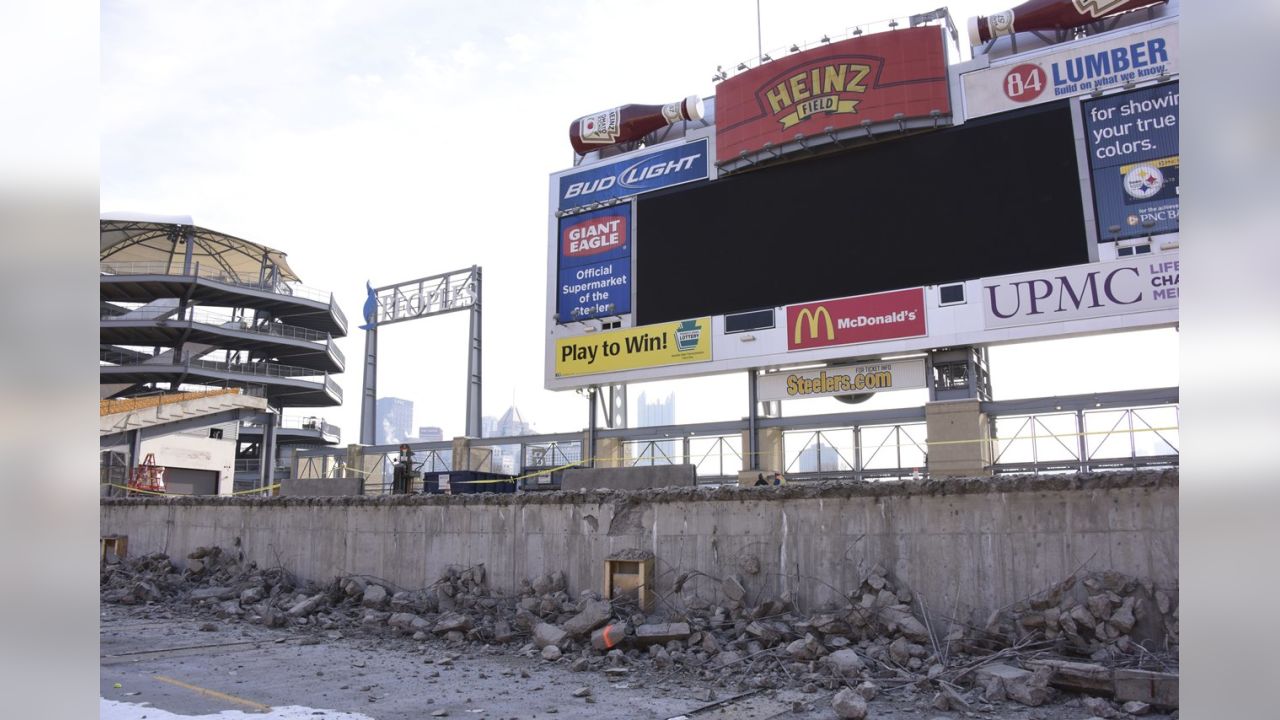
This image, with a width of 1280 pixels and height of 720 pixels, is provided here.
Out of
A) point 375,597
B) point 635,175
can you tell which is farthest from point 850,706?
point 635,175

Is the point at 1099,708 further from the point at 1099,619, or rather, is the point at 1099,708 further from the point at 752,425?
the point at 752,425

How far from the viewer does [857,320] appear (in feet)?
74.4

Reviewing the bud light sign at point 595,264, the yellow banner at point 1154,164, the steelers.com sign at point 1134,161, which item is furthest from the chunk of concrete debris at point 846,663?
the bud light sign at point 595,264

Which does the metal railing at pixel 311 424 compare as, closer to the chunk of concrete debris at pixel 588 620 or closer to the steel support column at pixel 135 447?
the steel support column at pixel 135 447

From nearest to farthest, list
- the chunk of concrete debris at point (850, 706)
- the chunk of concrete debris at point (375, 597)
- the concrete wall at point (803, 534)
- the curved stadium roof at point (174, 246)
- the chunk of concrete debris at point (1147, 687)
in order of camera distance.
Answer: the chunk of concrete debris at point (850, 706)
the chunk of concrete debris at point (1147, 687)
the concrete wall at point (803, 534)
the chunk of concrete debris at point (375, 597)
the curved stadium roof at point (174, 246)

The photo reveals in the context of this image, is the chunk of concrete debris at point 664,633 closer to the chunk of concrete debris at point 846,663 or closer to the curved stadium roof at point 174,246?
the chunk of concrete debris at point 846,663

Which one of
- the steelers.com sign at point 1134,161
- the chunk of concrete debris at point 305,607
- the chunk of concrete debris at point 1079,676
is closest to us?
the chunk of concrete debris at point 1079,676

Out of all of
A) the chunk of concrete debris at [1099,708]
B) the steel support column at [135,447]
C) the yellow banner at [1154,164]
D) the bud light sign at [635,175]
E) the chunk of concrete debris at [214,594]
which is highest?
the bud light sign at [635,175]

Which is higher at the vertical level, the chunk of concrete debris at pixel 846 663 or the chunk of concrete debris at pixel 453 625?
the chunk of concrete debris at pixel 846 663

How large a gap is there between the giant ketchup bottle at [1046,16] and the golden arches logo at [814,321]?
335 inches

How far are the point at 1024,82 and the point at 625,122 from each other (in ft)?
40.4

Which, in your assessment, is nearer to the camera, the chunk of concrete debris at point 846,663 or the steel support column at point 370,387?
the chunk of concrete debris at point 846,663

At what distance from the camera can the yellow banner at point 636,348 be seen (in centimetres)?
2516
